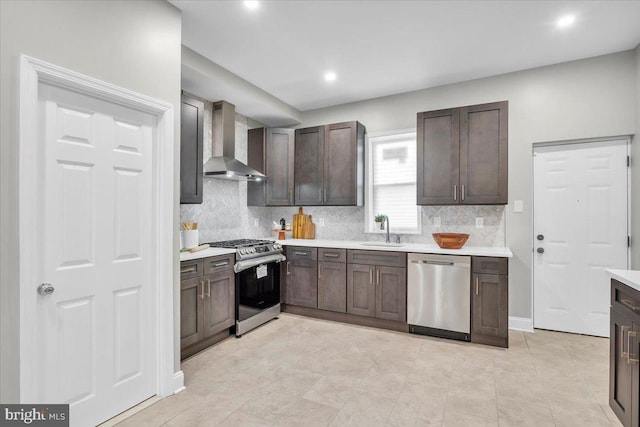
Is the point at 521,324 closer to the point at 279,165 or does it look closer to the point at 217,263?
the point at 217,263

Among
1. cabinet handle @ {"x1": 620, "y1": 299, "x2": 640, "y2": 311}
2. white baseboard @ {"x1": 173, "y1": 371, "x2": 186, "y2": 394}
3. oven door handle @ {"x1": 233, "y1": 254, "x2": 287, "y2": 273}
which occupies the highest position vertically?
cabinet handle @ {"x1": 620, "y1": 299, "x2": 640, "y2": 311}

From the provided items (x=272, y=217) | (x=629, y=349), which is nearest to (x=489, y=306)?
(x=629, y=349)

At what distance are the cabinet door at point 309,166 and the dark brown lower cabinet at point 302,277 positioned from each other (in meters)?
0.79

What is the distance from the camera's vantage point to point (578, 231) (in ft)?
11.7

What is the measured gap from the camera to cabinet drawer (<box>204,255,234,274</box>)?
315cm

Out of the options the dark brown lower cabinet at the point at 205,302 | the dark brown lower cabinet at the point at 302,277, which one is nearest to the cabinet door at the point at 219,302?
the dark brown lower cabinet at the point at 205,302

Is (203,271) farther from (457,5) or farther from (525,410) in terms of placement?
(457,5)

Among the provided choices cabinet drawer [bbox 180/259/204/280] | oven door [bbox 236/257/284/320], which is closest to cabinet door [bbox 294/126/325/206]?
oven door [bbox 236/257/284/320]

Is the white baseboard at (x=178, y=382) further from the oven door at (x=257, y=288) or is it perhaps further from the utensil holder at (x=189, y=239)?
the utensil holder at (x=189, y=239)

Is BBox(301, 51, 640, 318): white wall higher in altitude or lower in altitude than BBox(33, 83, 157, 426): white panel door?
higher

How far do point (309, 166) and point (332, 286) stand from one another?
5.69 ft

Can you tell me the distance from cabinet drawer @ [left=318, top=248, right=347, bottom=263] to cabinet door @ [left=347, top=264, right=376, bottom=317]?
0.43 ft

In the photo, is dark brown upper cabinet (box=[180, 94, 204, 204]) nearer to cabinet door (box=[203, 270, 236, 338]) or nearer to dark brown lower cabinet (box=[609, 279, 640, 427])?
cabinet door (box=[203, 270, 236, 338])

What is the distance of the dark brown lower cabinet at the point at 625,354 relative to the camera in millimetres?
1791
